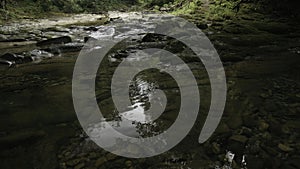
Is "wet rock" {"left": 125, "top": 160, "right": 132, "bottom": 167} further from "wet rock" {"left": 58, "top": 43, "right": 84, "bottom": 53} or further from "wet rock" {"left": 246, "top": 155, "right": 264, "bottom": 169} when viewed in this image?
"wet rock" {"left": 58, "top": 43, "right": 84, "bottom": 53}

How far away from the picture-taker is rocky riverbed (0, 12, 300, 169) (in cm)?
316

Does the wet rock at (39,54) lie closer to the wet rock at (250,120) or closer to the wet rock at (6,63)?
the wet rock at (6,63)

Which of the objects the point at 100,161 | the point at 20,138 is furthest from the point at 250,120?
the point at 20,138

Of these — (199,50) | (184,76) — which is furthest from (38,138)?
(199,50)

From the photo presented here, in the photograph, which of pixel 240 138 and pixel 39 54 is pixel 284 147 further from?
pixel 39 54

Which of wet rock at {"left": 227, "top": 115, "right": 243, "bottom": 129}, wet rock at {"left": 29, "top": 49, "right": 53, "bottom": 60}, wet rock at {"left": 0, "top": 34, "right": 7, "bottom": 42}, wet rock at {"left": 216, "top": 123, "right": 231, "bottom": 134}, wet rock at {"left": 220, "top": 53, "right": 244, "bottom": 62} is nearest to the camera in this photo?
wet rock at {"left": 216, "top": 123, "right": 231, "bottom": 134}

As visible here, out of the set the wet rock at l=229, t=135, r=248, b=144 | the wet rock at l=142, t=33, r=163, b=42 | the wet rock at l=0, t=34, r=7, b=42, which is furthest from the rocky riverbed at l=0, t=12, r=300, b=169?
the wet rock at l=0, t=34, r=7, b=42

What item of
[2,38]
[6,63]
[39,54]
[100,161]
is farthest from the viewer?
[2,38]

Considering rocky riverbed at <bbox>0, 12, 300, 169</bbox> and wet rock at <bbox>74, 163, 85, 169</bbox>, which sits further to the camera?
rocky riverbed at <bbox>0, 12, 300, 169</bbox>

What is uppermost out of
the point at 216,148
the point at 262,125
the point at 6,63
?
the point at 262,125

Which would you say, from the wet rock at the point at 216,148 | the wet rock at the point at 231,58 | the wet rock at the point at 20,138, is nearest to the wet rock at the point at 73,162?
the wet rock at the point at 20,138

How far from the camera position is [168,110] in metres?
4.45

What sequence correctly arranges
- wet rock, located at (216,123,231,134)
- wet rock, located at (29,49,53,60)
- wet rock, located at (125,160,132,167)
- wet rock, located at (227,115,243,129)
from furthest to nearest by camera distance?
1. wet rock, located at (29,49,53,60)
2. wet rock, located at (227,115,243,129)
3. wet rock, located at (216,123,231,134)
4. wet rock, located at (125,160,132,167)

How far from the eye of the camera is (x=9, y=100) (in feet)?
16.1
